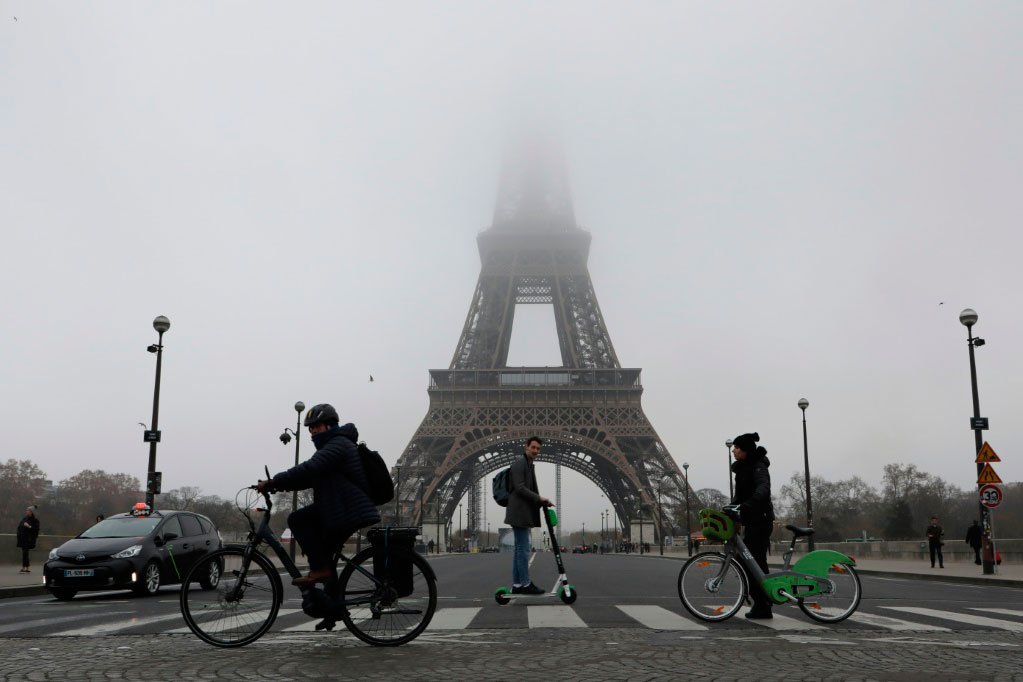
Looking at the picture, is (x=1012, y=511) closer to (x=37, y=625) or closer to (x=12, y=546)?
(x=12, y=546)

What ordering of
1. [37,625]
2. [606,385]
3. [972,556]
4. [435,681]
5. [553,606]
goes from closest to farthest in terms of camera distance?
[435,681] → [37,625] → [553,606] → [972,556] → [606,385]

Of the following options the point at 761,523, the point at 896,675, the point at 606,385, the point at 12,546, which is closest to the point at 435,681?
the point at 896,675

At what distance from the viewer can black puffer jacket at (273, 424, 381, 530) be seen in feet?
21.3

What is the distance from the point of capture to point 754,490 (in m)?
8.60

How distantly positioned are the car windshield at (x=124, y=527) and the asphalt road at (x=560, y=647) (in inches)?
136

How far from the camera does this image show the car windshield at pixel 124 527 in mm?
14273

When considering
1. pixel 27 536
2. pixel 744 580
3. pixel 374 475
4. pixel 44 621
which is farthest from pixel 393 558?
pixel 27 536

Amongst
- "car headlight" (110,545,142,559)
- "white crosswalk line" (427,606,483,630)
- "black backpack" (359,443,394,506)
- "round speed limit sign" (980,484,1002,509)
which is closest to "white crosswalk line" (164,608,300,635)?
"black backpack" (359,443,394,506)

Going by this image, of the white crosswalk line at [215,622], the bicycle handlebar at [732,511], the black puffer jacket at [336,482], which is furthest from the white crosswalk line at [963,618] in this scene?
the white crosswalk line at [215,622]

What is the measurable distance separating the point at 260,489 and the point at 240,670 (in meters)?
1.25

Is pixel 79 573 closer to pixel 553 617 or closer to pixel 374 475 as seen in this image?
pixel 553 617

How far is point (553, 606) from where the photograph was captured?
1064 cm

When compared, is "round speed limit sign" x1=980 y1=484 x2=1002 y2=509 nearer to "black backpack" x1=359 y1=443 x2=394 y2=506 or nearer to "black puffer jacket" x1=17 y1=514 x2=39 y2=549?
"black backpack" x1=359 y1=443 x2=394 y2=506

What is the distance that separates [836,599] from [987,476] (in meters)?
13.9
